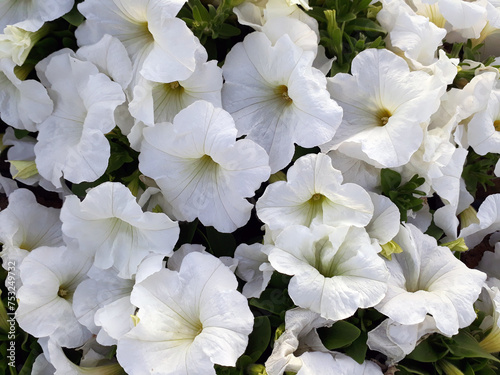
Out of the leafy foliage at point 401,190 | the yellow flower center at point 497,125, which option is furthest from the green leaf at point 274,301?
the yellow flower center at point 497,125

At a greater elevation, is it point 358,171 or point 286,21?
point 286,21

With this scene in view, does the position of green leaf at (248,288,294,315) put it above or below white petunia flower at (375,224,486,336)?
below

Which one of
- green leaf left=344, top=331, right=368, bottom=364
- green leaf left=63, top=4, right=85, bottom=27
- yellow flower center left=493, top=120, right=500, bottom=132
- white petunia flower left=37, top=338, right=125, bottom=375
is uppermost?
green leaf left=63, top=4, right=85, bottom=27

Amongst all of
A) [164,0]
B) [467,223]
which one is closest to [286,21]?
[164,0]

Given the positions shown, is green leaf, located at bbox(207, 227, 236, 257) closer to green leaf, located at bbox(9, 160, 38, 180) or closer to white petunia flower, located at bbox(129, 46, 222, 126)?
white petunia flower, located at bbox(129, 46, 222, 126)

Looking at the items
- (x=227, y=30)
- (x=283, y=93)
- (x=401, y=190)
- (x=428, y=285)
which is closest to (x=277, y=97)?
(x=283, y=93)

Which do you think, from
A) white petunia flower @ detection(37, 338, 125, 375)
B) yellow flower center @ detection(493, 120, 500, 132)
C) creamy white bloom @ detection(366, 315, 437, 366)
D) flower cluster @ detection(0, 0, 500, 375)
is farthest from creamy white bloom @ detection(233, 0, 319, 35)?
white petunia flower @ detection(37, 338, 125, 375)

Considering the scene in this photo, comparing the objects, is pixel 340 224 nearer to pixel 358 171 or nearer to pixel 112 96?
pixel 358 171
